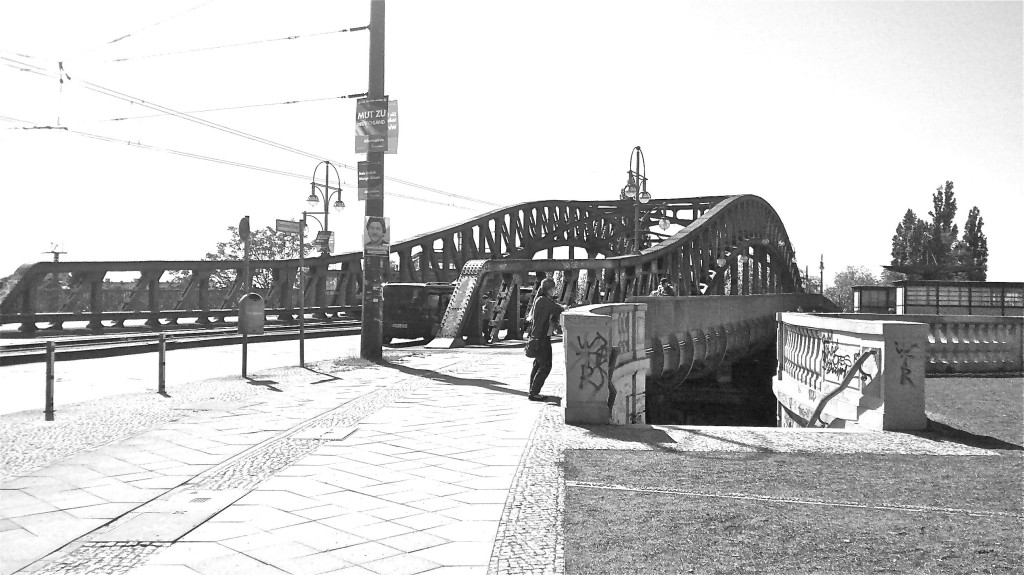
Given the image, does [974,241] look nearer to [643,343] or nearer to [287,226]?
[643,343]

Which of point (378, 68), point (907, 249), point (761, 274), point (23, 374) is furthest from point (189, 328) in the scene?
point (907, 249)

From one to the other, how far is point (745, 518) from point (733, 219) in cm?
3955

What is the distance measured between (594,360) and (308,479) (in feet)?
11.5

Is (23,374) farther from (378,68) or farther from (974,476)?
(974,476)

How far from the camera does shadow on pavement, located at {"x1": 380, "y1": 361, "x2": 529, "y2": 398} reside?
424 inches

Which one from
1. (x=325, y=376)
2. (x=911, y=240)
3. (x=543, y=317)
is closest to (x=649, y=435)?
(x=543, y=317)

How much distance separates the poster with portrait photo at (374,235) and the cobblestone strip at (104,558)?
34.2ft

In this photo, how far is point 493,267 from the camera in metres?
20.9

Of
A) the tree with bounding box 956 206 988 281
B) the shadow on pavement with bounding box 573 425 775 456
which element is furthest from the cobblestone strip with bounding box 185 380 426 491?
the tree with bounding box 956 206 988 281

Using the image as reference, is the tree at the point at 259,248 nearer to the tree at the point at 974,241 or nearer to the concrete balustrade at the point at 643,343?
the concrete balustrade at the point at 643,343

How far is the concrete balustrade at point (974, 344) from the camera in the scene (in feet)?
58.0

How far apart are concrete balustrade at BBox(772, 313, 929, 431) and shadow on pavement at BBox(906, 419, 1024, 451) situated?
21cm

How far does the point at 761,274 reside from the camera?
55.2m

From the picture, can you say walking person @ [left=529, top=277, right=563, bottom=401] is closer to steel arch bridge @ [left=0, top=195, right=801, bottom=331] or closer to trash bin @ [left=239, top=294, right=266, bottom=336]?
trash bin @ [left=239, top=294, right=266, bottom=336]
